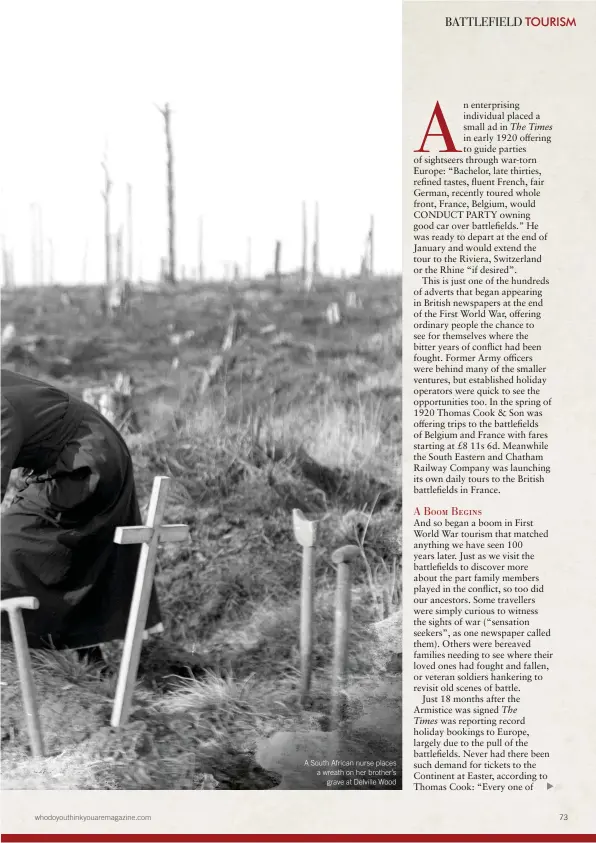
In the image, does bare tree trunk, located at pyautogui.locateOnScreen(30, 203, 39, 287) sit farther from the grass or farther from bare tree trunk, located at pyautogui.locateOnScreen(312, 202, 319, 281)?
bare tree trunk, located at pyautogui.locateOnScreen(312, 202, 319, 281)

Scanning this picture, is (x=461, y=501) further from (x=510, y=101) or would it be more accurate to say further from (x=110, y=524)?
(x=510, y=101)

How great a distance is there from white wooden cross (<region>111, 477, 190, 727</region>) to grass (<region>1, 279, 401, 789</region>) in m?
0.16

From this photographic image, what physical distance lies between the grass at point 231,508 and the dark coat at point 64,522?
23cm

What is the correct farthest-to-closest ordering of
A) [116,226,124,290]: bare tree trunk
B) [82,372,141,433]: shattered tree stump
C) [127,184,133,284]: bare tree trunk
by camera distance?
[116,226,124,290]: bare tree trunk
[127,184,133,284]: bare tree trunk
[82,372,141,433]: shattered tree stump

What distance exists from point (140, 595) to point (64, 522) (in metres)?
0.48

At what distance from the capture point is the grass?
3.49 metres

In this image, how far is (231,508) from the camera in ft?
12.8

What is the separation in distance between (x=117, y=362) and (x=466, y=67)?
2.18 meters

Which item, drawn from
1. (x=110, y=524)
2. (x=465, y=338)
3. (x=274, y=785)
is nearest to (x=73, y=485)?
(x=110, y=524)

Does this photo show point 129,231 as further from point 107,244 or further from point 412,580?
point 412,580

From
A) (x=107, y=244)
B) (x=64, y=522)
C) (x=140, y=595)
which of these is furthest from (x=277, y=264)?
(x=140, y=595)

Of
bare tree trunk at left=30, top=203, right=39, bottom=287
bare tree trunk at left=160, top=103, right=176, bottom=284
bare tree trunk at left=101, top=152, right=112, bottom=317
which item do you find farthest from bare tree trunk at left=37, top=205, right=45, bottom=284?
bare tree trunk at left=160, top=103, right=176, bottom=284

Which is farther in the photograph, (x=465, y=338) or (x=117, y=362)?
(x=117, y=362)

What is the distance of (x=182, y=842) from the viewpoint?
3494 millimetres
